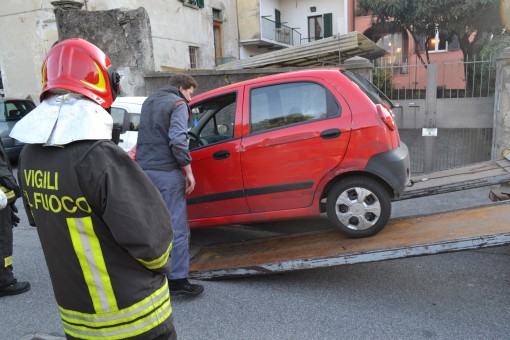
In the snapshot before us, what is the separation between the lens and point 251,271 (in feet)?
12.0

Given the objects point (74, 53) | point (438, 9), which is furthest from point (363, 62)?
point (438, 9)

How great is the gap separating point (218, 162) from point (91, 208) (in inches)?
104

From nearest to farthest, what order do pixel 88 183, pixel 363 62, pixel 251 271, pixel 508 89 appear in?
pixel 88 183, pixel 251 271, pixel 508 89, pixel 363 62

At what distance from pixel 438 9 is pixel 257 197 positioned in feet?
43.7

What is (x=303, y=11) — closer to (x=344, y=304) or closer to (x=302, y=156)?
(x=302, y=156)

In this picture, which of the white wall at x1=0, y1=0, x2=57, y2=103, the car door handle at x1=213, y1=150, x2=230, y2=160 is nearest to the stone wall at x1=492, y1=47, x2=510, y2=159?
the car door handle at x1=213, y1=150, x2=230, y2=160

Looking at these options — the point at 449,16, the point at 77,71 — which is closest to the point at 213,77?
the point at 77,71

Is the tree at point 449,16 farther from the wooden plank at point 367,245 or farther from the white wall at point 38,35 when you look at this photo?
the wooden plank at point 367,245

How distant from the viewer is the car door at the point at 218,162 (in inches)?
161

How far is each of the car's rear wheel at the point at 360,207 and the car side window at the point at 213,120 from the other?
1.25 metres

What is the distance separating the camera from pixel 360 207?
12.1 ft

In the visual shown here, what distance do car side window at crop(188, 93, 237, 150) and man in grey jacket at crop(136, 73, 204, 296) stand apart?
2.25ft

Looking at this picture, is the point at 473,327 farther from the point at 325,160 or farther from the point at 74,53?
the point at 74,53

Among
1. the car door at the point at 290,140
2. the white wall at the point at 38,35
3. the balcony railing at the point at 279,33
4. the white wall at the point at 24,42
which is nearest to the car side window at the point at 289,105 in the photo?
the car door at the point at 290,140
